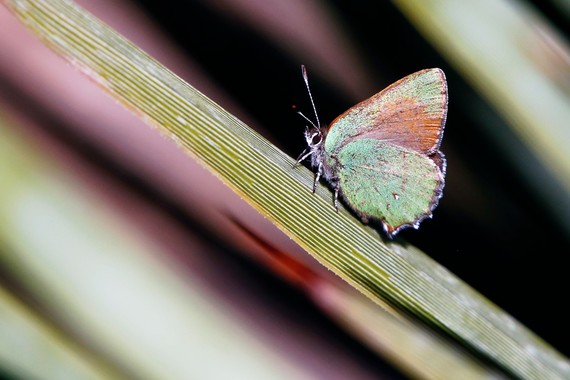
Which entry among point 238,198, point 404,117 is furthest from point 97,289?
Answer: point 404,117

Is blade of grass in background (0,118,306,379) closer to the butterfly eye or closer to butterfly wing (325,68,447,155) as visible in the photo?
butterfly wing (325,68,447,155)

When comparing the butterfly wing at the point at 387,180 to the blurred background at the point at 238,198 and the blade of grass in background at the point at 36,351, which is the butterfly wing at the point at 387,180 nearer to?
the blurred background at the point at 238,198

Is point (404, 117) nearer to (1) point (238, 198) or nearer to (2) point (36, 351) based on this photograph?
(1) point (238, 198)

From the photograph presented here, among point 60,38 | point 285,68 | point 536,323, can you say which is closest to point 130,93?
point 60,38

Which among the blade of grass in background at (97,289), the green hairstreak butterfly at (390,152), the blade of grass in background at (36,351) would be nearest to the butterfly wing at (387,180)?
the green hairstreak butterfly at (390,152)

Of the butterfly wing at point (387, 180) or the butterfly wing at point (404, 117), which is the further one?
the butterfly wing at point (387, 180)

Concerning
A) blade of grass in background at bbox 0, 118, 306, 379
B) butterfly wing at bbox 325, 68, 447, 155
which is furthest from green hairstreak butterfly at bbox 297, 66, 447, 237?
blade of grass in background at bbox 0, 118, 306, 379
